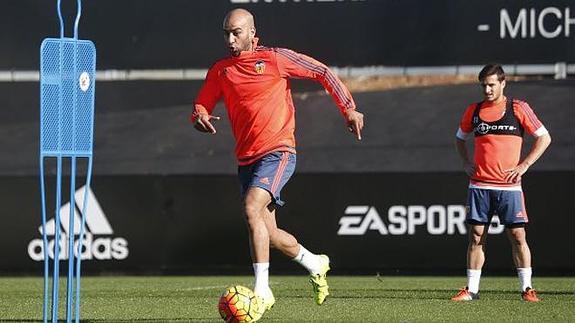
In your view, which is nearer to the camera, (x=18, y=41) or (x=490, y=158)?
(x=490, y=158)

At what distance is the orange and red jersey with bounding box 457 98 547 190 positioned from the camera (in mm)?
9906

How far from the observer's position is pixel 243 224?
13.3 metres

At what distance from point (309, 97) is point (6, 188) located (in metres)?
3.34

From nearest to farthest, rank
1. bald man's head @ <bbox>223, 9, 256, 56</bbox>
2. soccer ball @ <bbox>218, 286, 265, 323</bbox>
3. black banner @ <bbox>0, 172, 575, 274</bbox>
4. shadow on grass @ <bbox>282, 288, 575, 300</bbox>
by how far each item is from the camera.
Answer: soccer ball @ <bbox>218, 286, 265, 323</bbox>
bald man's head @ <bbox>223, 9, 256, 56</bbox>
shadow on grass @ <bbox>282, 288, 575, 300</bbox>
black banner @ <bbox>0, 172, 575, 274</bbox>

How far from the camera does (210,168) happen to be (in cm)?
1374

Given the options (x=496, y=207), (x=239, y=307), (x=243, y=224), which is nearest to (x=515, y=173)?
(x=496, y=207)

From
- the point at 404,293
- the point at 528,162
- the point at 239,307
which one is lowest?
the point at 404,293

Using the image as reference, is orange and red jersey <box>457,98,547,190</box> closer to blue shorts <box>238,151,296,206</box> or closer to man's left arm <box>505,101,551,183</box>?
man's left arm <box>505,101,551,183</box>

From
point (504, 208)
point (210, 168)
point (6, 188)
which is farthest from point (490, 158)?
point (6, 188)

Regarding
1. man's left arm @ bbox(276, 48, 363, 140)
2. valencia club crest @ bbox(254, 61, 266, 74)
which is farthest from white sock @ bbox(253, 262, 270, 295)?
valencia club crest @ bbox(254, 61, 266, 74)

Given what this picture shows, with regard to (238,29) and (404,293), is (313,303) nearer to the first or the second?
(404,293)

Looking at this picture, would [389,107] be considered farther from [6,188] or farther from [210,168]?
[6,188]

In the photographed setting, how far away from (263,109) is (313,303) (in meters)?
1.93

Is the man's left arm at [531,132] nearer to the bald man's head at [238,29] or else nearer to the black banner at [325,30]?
the bald man's head at [238,29]
